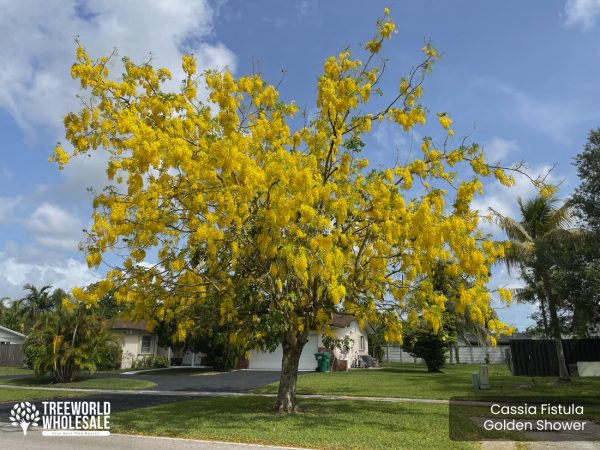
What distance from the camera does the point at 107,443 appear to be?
8297mm

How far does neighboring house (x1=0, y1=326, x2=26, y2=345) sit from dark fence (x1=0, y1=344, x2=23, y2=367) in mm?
2543

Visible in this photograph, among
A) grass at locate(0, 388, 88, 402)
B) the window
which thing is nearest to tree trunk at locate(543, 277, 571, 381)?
grass at locate(0, 388, 88, 402)

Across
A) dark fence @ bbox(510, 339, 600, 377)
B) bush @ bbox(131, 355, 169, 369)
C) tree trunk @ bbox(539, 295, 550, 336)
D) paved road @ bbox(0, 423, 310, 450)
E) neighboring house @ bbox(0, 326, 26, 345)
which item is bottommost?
paved road @ bbox(0, 423, 310, 450)

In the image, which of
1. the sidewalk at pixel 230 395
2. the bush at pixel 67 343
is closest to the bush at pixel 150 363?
the bush at pixel 67 343

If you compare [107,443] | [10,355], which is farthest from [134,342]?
[107,443]

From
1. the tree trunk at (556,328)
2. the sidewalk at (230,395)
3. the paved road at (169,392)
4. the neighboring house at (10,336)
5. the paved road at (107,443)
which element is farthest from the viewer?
the neighboring house at (10,336)

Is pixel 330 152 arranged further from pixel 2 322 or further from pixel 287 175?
pixel 2 322

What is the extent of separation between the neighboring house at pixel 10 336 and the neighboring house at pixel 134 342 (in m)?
10.1

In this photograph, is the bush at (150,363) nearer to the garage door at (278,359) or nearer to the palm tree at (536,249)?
the garage door at (278,359)

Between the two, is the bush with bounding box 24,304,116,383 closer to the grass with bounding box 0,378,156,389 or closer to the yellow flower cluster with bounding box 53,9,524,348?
the grass with bounding box 0,378,156,389

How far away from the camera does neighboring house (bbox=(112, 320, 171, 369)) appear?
3341 centimetres

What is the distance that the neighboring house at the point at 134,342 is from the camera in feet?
110

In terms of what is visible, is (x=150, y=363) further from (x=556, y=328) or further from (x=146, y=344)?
(x=556, y=328)

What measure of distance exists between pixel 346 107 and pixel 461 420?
7.31 metres
